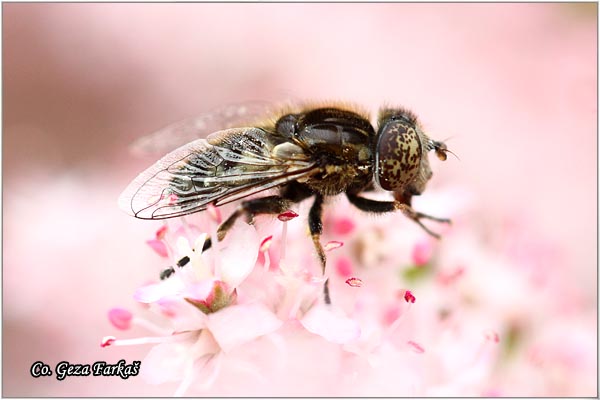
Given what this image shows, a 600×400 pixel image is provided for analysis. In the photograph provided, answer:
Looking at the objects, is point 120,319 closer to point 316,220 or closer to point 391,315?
point 316,220

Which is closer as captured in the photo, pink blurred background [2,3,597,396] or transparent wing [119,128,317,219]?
transparent wing [119,128,317,219]

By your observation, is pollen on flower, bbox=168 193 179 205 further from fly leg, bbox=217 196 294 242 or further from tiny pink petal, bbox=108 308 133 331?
tiny pink petal, bbox=108 308 133 331

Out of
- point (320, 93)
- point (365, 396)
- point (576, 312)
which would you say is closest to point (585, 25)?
point (320, 93)

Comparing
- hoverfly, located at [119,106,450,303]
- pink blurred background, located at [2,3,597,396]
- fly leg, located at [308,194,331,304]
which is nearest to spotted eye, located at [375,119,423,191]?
hoverfly, located at [119,106,450,303]

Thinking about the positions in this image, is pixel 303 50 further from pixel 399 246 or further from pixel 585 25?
pixel 399 246

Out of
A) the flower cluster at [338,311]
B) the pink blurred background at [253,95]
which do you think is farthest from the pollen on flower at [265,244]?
the pink blurred background at [253,95]

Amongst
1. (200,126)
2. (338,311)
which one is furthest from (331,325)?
(200,126)
